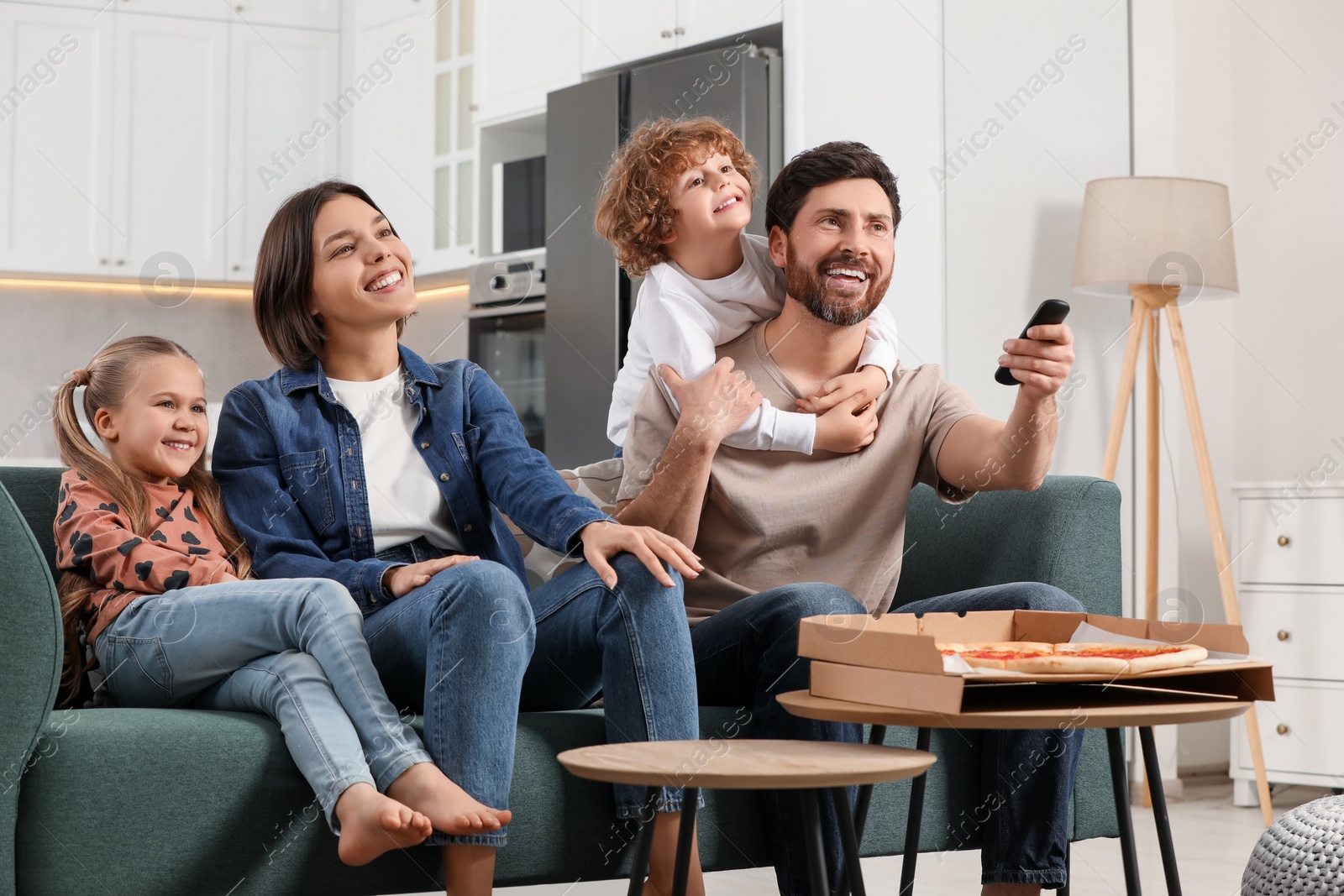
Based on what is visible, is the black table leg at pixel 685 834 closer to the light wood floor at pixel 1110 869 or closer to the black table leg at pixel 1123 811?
the black table leg at pixel 1123 811

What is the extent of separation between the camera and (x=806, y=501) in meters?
1.85

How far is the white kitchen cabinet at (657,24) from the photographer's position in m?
3.62

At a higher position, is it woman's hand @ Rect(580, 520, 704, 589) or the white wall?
the white wall

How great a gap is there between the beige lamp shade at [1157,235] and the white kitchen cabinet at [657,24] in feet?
3.20

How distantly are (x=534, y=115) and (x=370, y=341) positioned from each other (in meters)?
2.56

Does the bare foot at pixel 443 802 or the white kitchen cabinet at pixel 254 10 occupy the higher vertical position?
the white kitchen cabinet at pixel 254 10

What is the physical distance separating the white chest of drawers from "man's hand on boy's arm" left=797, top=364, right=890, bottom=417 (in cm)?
174

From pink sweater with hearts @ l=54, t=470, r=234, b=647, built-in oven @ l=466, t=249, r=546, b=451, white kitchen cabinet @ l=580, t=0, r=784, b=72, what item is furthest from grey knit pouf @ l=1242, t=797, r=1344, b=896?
built-in oven @ l=466, t=249, r=546, b=451

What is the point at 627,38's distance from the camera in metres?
3.92

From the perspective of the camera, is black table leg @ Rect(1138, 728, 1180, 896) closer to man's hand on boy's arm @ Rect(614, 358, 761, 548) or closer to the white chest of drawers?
man's hand on boy's arm @ Rect(614, 358, 761, 548)

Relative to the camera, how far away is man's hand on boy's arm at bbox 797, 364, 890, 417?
6.18 feet

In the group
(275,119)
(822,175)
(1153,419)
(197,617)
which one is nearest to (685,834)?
(197,617)

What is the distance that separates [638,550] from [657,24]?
262 centimetres

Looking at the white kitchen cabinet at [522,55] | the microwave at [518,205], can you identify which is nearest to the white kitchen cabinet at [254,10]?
the white kitchen cabinet at [522,55]
